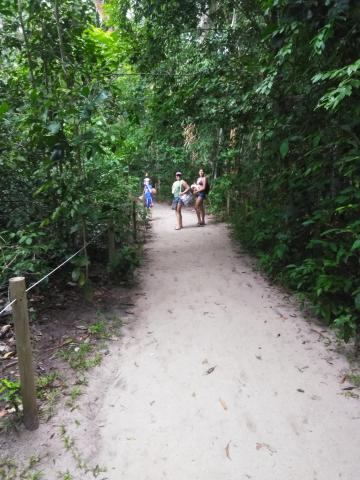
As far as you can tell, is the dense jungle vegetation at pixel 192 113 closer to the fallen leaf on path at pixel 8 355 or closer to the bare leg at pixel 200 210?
the fallen leaf on path at pixel 8 355

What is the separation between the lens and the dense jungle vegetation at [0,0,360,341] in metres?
3.98

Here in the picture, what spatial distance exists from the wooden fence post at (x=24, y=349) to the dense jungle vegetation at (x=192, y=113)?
4.87 feet

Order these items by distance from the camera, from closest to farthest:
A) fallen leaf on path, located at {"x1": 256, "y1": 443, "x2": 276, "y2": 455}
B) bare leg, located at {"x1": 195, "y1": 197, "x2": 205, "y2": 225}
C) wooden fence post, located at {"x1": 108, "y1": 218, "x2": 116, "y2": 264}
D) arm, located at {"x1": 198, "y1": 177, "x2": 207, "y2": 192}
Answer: fallen leaf on path, located at {"x1": 256, "y1": 443, "x2": 276, "y2": 455}, wooden fence post, located at {"x1": 108, "y1": 218, "x2": 116, "y2": 264}, arm, located at {"x1": 198, "y1": 177, "x2": 207, "y2": 192}, bare leg, located at {"x1": 195, "y1": 197, "x2": 205, "y2": 225}

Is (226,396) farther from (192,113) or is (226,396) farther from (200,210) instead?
(200,210)

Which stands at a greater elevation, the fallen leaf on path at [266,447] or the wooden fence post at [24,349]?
the wooden fence post at [24,349]

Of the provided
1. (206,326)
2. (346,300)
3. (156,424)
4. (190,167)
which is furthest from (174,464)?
(190,167)

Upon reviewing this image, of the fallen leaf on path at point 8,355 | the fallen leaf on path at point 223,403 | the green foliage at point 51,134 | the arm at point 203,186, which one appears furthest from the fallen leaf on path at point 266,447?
the arm at point 203,186

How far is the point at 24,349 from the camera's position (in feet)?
8.72

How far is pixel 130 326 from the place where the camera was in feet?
14.8

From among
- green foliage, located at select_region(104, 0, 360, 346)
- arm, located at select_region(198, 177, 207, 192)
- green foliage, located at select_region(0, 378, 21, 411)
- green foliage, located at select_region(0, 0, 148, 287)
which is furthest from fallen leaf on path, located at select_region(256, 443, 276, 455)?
arm, located at select_region(198, 177, 207, 192)

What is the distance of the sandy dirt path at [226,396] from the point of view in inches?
102

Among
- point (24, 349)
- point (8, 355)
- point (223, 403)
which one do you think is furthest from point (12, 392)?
point (223, 403)

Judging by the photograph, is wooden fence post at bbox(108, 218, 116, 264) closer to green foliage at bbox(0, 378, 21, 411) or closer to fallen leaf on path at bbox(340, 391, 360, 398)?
green foliage at bbox(0, 378, 21, 411)

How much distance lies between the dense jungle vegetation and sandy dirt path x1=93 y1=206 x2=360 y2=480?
28.3 inches
